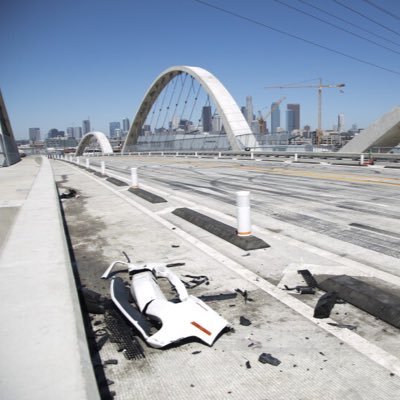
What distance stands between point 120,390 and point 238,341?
1173mm

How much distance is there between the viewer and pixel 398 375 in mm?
3062

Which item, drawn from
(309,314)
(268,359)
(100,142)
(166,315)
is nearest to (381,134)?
(309,314)

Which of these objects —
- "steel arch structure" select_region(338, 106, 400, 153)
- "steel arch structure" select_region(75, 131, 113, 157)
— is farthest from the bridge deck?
"steel arch structure" select_region(75, 131, 113, 157)

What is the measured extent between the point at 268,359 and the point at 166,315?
1059mm

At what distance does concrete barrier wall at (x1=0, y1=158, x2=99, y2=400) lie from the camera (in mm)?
2441

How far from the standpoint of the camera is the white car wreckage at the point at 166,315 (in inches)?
144

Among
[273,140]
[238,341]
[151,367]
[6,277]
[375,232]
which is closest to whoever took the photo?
[151,367]

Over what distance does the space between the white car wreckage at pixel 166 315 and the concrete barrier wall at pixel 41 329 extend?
1.94 ft

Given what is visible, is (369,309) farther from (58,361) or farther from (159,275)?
(58,361)

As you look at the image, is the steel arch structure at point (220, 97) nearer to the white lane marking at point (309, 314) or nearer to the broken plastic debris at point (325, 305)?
the white lane marking at point (309, 314)

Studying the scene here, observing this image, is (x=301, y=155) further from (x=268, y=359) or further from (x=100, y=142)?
(x=100, y=142)

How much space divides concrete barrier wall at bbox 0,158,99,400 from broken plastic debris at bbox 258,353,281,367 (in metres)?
1.41

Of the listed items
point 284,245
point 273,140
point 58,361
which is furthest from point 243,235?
point 273,140

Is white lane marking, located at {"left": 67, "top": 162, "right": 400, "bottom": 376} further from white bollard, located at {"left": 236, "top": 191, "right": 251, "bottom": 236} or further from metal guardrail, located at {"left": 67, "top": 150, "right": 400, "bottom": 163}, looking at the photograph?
metal guardrail, located at {"left": 67, "top": 150, "right": 400, "bottom": 163}
